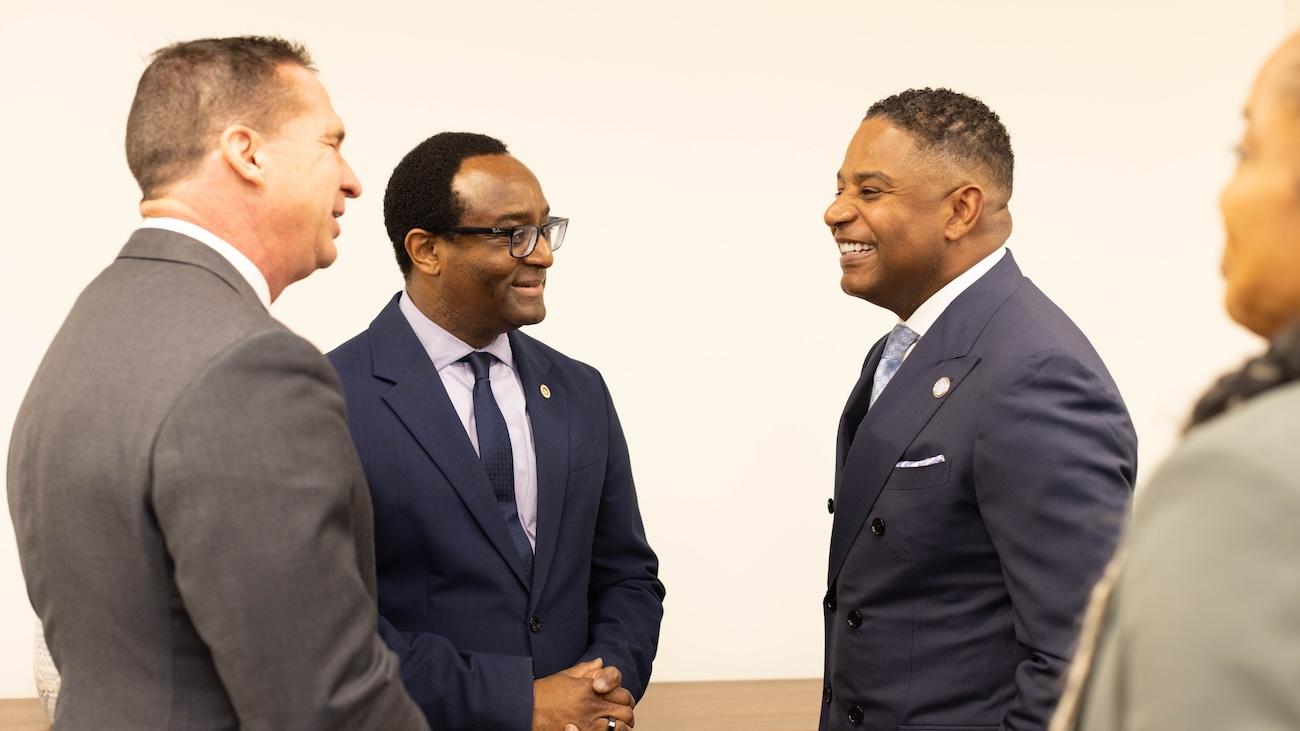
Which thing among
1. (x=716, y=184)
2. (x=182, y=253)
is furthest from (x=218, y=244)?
(x=716, y=184)

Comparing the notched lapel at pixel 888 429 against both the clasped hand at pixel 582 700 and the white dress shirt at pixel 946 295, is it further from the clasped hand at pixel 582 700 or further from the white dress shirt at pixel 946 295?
the clasped hand at pixel 582 700

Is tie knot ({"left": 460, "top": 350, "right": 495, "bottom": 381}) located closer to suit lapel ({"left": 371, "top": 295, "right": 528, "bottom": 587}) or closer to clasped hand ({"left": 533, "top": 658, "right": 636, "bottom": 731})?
suit lapel ({"left": 371, "top": 295, "right": 528, "bottom": 587})

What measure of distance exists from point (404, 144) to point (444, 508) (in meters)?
1.42

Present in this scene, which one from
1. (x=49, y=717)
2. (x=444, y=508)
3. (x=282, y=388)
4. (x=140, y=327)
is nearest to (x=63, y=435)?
(x=140, y=327)

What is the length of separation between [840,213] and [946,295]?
0.24m

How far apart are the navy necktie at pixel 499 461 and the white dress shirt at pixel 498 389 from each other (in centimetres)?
1

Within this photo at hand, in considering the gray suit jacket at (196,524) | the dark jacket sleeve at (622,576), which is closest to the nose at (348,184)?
the gray suit jacket at (196,524)

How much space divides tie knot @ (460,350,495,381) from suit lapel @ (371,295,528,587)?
0.29 ft

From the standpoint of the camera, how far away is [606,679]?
2.04 m

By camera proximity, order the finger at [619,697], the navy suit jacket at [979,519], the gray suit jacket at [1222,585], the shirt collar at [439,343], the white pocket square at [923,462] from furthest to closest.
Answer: the shirt collar at [439,343] → the finger at [619,697] → the white pocket square at [923,462] → the navy suit jacket at [979,519] → the gray suit jacket at [1222,585]

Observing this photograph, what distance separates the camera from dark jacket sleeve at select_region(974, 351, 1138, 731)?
5.39ft

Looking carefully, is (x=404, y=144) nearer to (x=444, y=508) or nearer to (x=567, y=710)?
(x=444, y=508)

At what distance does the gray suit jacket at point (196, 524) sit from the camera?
1188 mm

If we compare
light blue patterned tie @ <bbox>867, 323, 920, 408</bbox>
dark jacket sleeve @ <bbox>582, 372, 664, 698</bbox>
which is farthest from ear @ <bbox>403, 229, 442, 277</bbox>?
light blue patterned tie @ <bbox>867, 323, 920, 408</bbox>
